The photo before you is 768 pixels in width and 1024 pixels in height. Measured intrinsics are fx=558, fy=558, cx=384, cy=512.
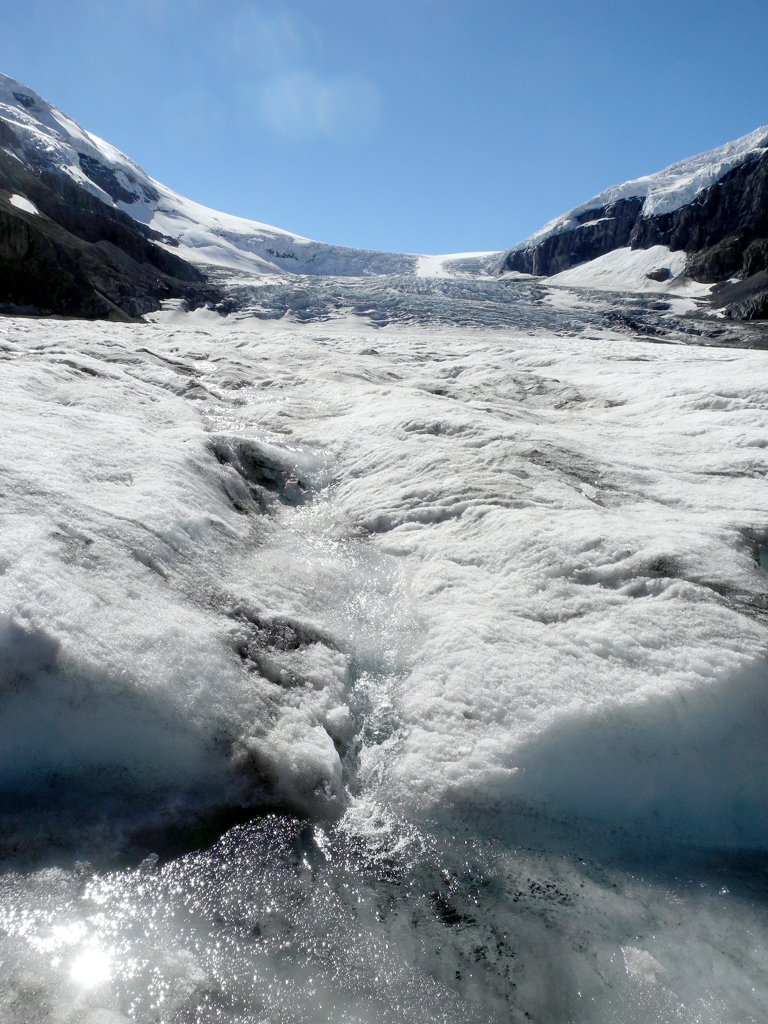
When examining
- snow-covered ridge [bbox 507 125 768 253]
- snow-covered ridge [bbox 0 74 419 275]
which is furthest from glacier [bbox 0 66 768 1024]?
snow-covered ridge [bbox 507 125 768 253]

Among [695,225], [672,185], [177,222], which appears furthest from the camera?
[177,222]

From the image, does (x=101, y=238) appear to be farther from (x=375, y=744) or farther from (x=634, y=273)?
(x=634, y=273)

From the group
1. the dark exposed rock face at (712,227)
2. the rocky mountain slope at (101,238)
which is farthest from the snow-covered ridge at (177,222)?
the dark exposed rock face at (712,227)

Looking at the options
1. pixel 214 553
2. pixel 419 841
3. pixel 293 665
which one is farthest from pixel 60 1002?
pixel 214 553

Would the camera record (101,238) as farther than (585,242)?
No

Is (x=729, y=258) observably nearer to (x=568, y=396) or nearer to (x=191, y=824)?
(x=568, y=396)

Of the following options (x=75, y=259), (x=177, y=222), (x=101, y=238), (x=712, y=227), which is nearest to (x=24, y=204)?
(x=101, y=238)

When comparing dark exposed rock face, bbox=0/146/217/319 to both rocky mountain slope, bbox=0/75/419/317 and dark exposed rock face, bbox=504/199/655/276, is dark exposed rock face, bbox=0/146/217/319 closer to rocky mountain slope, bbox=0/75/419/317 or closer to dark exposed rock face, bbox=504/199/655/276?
rocky mountain slope, bbox=0/75/419/317
